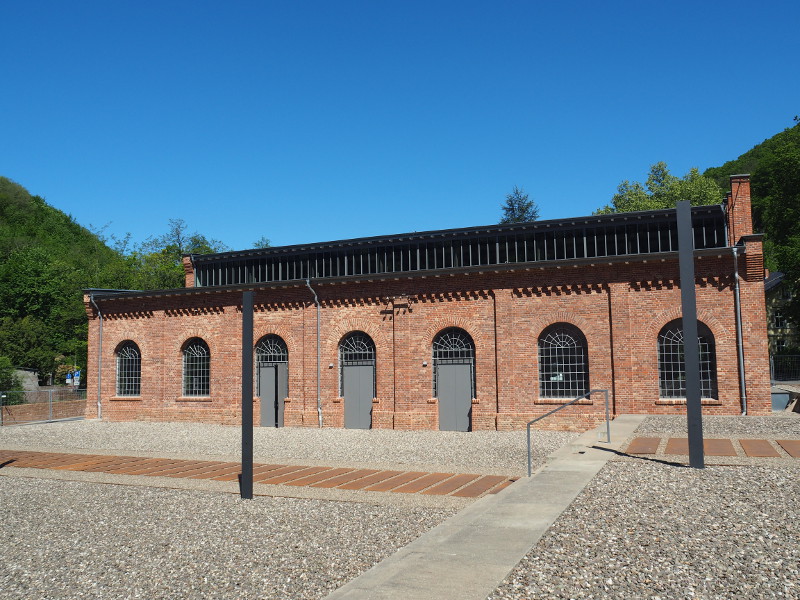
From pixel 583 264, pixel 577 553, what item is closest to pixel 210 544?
pixel 577 553

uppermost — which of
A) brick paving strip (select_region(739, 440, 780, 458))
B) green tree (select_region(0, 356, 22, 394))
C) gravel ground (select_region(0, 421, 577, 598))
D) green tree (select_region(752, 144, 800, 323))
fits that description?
green tree (select_region(752, 144, 800, 323))

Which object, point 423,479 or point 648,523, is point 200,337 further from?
point 648,523

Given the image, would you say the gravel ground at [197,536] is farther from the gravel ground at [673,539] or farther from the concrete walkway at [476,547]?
the gravel ground at [673,539]

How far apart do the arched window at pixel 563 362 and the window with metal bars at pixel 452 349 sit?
2.41 metres

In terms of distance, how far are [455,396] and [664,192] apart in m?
43.5

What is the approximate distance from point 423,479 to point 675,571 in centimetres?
640

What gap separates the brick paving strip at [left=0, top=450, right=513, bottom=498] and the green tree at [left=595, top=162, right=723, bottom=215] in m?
43.1

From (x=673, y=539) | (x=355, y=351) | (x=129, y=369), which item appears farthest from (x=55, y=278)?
(x=673, y=539)

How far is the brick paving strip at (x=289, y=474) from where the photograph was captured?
11156 millimetres

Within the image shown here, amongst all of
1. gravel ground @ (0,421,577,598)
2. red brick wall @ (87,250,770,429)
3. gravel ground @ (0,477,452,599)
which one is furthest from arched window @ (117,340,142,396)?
gravel ground @ (0,477,452,599)

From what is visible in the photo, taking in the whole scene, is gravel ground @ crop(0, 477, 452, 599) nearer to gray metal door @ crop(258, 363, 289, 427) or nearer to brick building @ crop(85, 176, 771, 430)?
brick building @ crop(85, 176, 771, 430)

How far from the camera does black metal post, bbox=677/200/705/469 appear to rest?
11.2 m

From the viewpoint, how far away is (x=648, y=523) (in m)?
7.78

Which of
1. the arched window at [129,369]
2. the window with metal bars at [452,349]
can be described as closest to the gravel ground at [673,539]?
the window with metal bars at [452,349]
